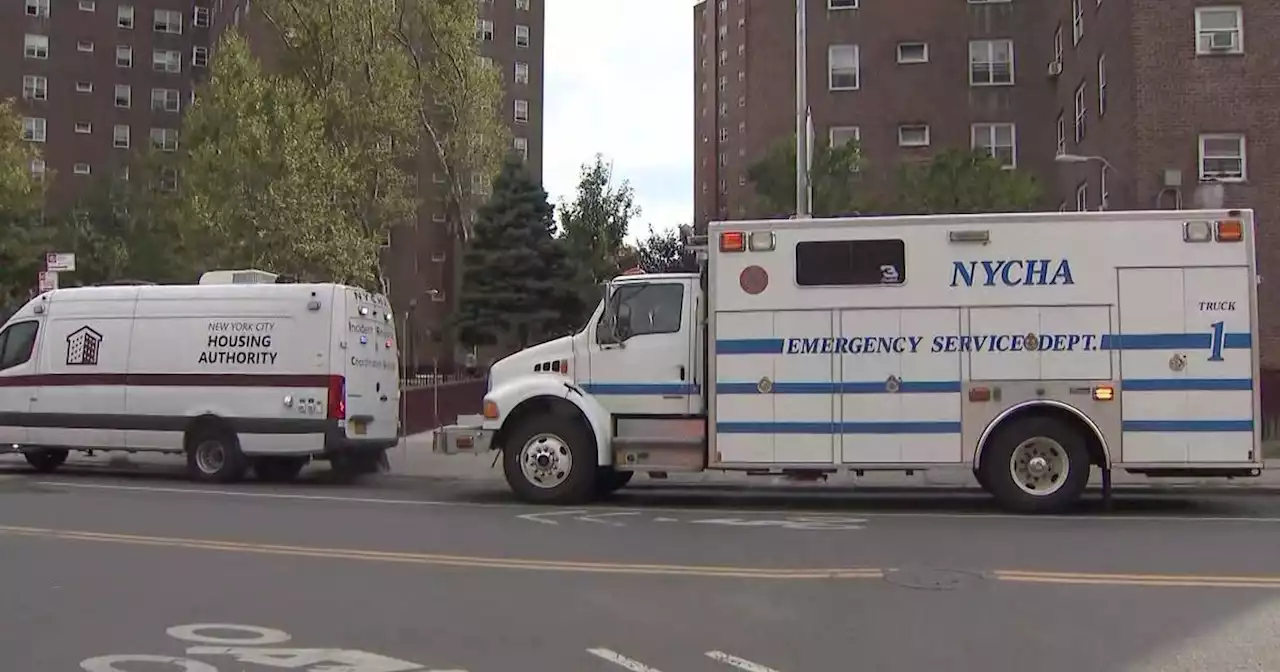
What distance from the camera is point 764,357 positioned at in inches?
474

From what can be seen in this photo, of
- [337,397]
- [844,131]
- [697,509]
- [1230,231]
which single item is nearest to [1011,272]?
[1230,231]

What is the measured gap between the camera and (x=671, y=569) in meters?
8.59

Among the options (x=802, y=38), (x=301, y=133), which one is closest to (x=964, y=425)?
(x=802, y=38)

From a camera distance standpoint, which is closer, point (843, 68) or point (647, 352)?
point (647, 352)

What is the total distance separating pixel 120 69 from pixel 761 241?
192ft

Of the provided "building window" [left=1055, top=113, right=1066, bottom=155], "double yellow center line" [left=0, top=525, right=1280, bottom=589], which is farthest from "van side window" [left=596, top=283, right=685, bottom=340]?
"building window" [left=1055, top=113, right=1066, bottom=155]

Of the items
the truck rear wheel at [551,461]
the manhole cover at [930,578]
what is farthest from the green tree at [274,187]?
the manhole cover at [930,578]

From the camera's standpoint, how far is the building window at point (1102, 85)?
27156 millimetres

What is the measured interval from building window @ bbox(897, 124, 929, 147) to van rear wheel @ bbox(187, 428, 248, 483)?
87.8ft

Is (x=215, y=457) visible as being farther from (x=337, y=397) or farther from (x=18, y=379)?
(x=18, y=379)

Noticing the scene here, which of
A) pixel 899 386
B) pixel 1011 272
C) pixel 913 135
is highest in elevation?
pixel 913 135

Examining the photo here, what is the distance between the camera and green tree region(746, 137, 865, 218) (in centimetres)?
2627

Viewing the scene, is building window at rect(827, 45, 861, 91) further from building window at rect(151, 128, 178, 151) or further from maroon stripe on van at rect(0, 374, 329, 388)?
building window at rect(151, 128, 178, 151)

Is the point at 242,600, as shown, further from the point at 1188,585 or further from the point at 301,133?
the point at 301,133
